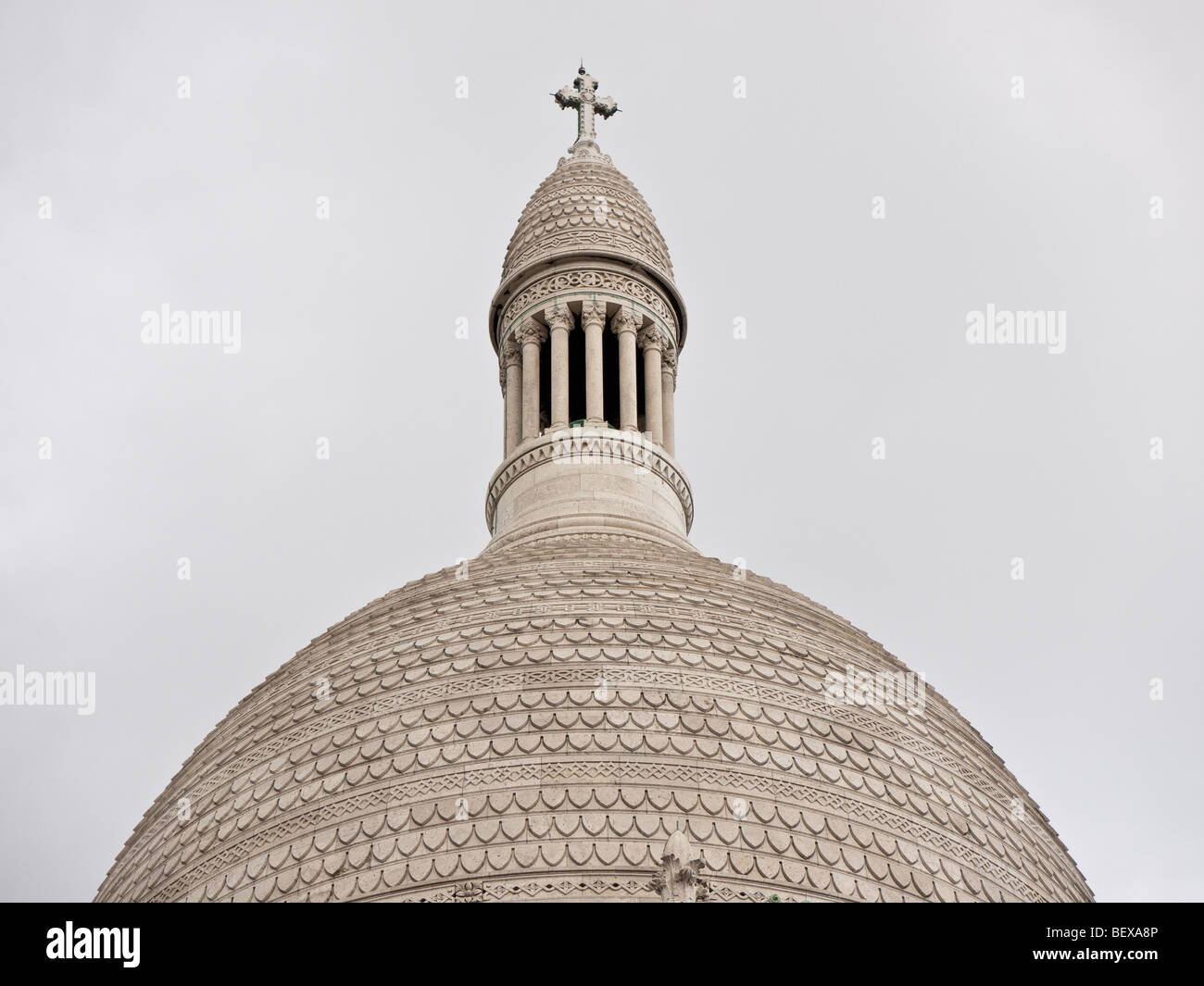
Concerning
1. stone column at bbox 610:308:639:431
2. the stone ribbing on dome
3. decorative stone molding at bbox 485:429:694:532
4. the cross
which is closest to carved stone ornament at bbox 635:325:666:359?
stone column at bbox 610:308:639:431

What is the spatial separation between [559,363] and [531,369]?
73 centimetres

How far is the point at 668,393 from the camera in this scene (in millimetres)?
34000

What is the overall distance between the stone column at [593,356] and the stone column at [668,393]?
1.27 meters

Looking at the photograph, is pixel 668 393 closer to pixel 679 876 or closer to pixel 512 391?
pixel 512 391

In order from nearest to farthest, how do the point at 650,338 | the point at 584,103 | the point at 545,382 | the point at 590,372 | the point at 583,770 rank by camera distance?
the point at 583,770 < the point at 590,372 < the point at 650,338 < the point at 545,382 < the point at 584,103

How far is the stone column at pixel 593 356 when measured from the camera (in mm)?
32000

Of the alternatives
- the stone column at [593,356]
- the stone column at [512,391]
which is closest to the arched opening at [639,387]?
the stone column at [593,356]

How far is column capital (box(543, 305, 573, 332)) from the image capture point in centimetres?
3347

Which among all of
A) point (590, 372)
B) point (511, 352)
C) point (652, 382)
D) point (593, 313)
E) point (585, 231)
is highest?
point (585, 231)

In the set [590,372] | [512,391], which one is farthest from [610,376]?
[590,372]

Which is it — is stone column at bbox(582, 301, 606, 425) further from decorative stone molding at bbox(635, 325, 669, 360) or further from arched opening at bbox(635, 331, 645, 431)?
arched opening at bbox(635, 331, 645, 431)

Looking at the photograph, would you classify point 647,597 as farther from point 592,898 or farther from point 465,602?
point 592,898
